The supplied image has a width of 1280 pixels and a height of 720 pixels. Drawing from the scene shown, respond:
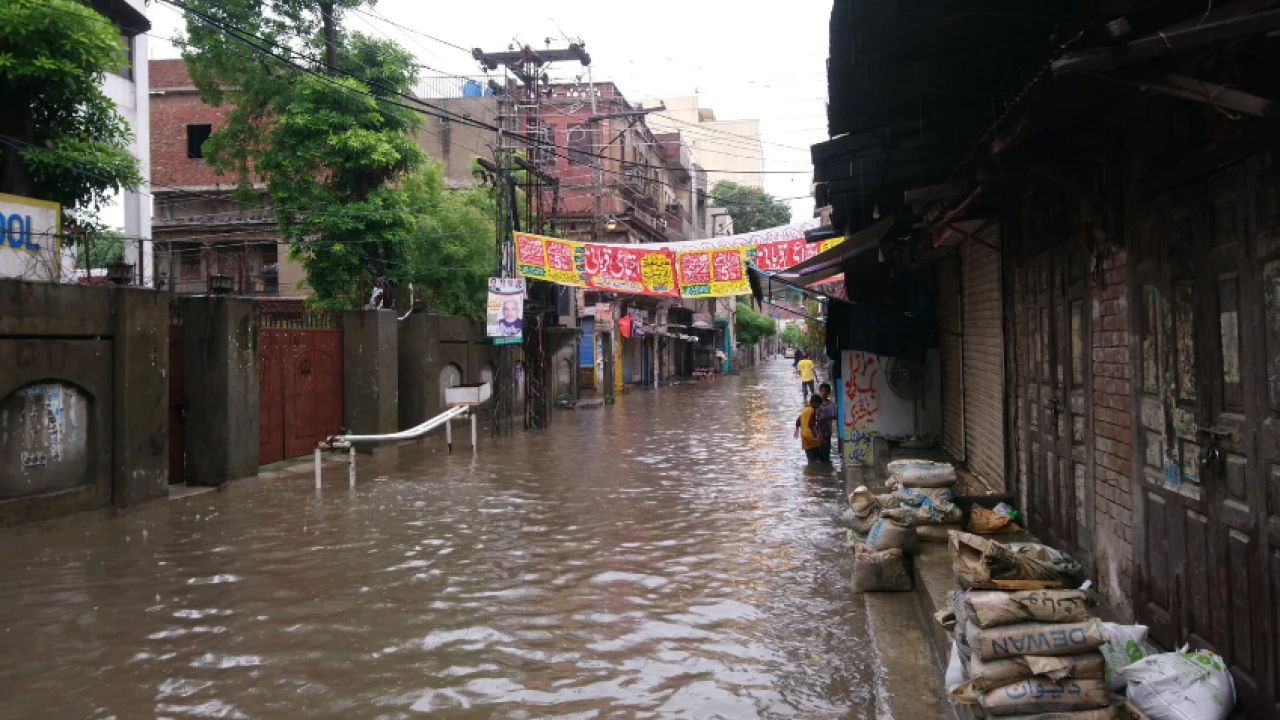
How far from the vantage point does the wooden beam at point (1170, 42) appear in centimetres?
277

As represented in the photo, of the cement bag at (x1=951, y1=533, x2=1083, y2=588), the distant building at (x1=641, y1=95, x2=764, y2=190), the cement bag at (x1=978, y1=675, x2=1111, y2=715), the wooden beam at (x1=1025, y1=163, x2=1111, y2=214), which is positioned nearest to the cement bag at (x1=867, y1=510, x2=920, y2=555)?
the cement bag at (x1=951, y1=533, x2=1083, y2=588)

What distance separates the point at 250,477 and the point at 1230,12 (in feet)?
46.2

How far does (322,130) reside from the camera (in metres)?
21.2

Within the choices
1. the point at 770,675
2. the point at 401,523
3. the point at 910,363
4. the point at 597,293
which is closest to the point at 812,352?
the point at 597,293

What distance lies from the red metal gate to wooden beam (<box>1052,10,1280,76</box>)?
574 inches

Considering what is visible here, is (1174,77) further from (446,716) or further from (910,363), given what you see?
(910,363)

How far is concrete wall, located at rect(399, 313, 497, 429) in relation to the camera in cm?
2028

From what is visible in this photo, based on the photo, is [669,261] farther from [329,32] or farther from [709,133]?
[709,133]

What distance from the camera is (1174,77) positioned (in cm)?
320

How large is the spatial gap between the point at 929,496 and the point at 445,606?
4.04 m

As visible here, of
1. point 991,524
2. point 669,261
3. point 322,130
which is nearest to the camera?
point 991,524

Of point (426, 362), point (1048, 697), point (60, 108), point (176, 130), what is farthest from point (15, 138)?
point (176, 130)

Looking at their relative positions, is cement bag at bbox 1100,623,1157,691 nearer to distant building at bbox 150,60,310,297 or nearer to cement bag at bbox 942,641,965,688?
cement bag at bbox 942,641,965,688

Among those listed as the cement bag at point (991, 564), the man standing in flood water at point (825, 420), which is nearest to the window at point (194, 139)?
the man standing in flood water at point (825, 420)
